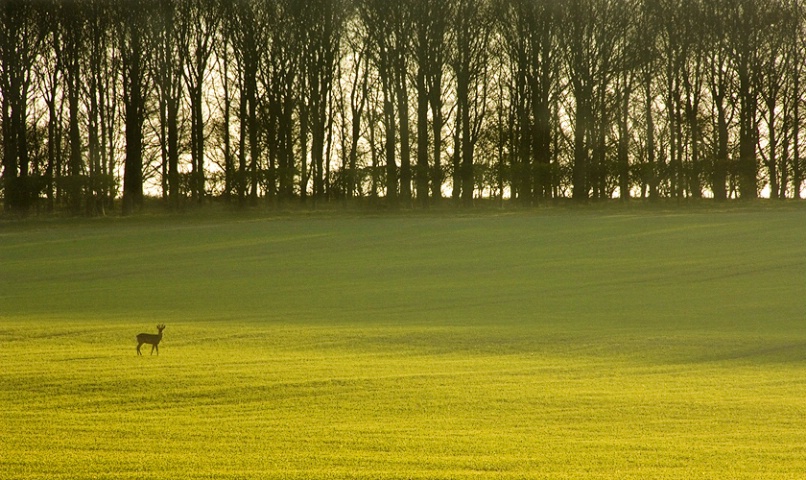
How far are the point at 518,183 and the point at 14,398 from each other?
3251 cm

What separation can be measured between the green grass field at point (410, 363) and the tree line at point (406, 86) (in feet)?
47.4

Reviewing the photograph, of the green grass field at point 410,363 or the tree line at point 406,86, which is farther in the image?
the tree line at point 406,86

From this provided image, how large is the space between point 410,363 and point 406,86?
33.7m

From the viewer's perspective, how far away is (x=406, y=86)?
45.1 m

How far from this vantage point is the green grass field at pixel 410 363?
8.20 meters

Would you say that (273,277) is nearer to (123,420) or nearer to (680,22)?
(123,420)

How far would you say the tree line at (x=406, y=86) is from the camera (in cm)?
4203

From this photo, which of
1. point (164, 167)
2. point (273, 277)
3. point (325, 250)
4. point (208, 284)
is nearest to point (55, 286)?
point (208, 284)

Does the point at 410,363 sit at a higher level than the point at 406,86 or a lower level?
lower

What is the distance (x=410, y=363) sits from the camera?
1237 cm

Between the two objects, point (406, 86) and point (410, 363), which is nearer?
point (410, 363)

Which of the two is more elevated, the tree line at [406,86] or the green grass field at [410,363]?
the tree line at [406,86]

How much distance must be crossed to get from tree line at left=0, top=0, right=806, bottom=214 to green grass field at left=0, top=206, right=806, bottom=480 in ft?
47.4

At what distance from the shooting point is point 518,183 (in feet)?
136
